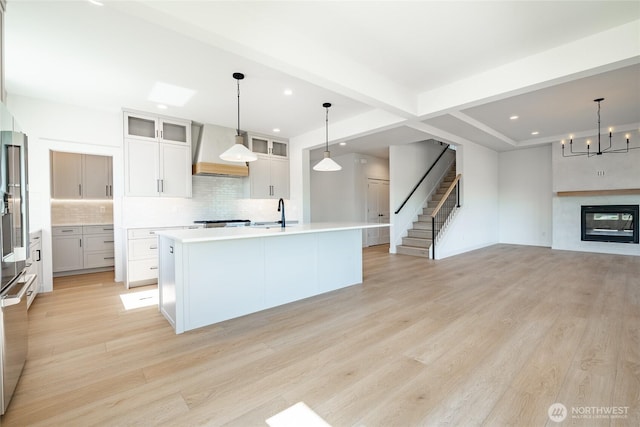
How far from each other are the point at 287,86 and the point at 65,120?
3.53 m

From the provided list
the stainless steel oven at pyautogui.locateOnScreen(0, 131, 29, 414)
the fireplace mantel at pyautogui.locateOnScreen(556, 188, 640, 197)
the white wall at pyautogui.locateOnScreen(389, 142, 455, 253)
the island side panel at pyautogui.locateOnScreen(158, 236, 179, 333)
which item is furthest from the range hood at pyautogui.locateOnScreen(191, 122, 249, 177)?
the fireplace mantel at pyautogui.locateOnScreen(556, 188, 640, 197)

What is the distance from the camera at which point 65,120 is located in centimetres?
438

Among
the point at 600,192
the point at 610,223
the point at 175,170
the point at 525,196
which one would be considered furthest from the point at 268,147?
the point at 610,223

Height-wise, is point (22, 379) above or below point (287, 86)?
below

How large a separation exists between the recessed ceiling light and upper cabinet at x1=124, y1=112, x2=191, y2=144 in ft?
2.16

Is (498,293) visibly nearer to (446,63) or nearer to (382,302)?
(382,302)

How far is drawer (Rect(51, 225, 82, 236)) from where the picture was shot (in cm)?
517

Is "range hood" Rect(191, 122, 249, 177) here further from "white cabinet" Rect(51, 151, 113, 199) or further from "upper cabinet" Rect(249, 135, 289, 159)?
"white cabinet" Rect(51, 151, 113, 199)

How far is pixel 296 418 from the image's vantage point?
159 centimetres

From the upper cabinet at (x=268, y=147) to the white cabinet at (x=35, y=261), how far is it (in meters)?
3.56

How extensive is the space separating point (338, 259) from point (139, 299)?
8.90ft

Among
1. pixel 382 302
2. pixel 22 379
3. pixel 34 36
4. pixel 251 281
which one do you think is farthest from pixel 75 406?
pixel 34 36

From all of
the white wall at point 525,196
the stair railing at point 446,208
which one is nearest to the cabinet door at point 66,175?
the stair railing at point 446,208

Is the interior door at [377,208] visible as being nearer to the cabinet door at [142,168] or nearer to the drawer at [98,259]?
the cabinet door at [142,168]
